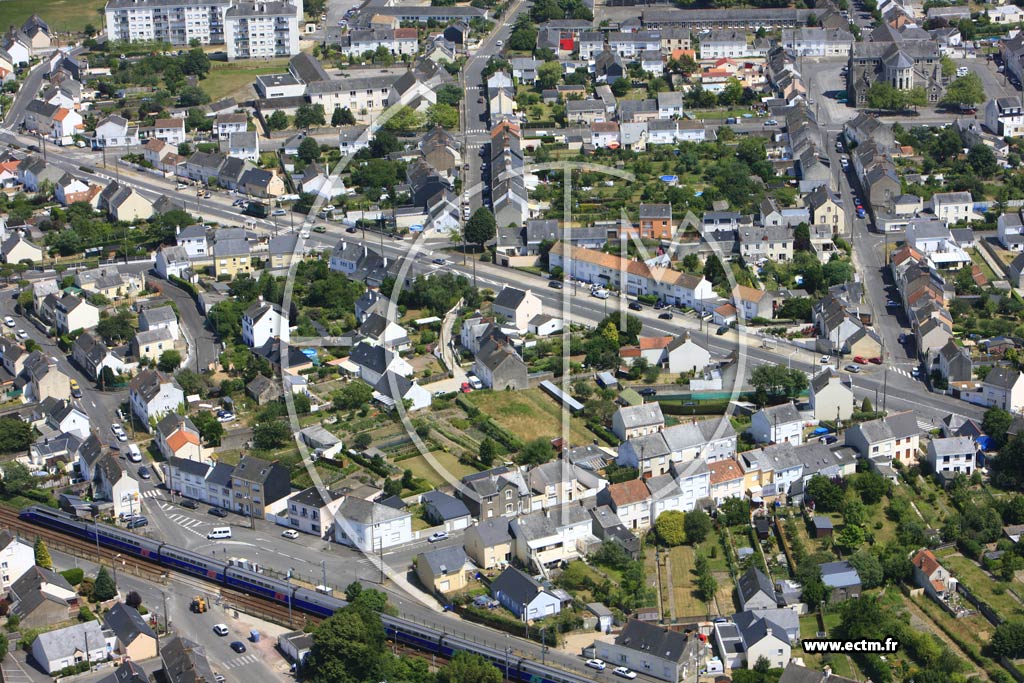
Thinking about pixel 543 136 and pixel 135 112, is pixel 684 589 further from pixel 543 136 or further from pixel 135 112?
pixel 135 112

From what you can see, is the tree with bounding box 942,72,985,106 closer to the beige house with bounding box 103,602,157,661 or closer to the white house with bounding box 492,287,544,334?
the white house with bounding box 492,287,544,334

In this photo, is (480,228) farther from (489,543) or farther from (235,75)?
(235,75)

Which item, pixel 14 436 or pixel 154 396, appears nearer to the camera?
pixel 14 436

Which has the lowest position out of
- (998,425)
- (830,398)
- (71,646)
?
(71,646)

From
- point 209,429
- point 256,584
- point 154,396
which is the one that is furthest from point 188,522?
point 154,396

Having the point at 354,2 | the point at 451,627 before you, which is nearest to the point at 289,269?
the point at 451,627

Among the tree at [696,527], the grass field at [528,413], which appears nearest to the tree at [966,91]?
the grass field at [528,413]

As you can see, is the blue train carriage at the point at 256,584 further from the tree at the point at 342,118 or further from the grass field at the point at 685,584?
the tree at the point at 342,118
